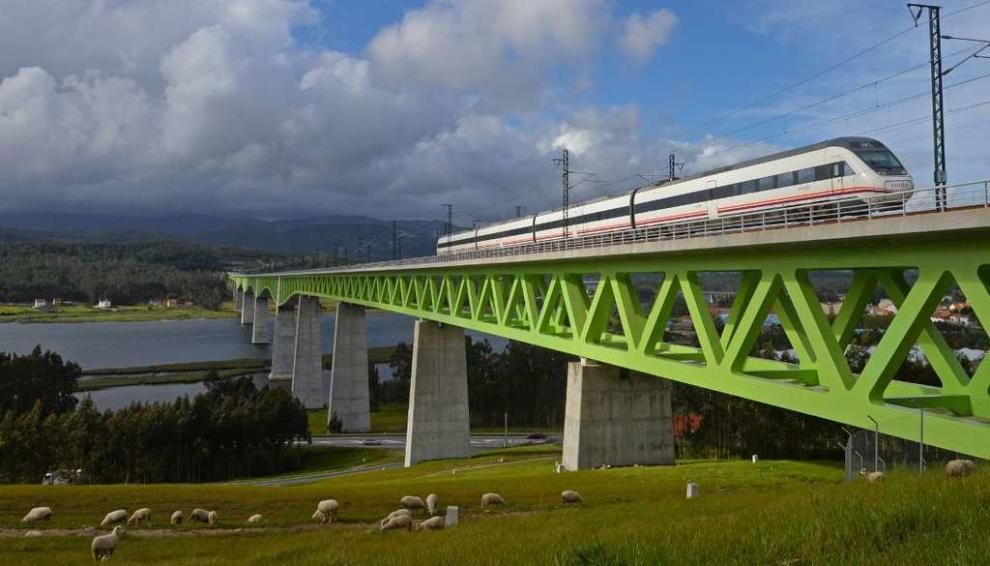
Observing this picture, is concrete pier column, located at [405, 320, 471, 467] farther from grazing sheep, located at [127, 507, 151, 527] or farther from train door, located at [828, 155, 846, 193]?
train door, located at [828, 155, 846, 193]

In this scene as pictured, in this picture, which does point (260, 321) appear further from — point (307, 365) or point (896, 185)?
point (896, 185)

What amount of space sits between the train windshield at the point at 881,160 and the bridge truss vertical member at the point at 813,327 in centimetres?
489

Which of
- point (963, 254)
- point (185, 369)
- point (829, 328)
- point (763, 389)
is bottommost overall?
point (185, 369)

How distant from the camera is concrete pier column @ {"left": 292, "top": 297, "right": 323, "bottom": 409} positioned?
8981 cm

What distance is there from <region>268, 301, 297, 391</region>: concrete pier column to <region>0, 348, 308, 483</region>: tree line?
29873 millimetres

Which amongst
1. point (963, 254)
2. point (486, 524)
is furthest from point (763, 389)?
point (486, 524)

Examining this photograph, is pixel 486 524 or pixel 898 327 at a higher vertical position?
pixel 898 327

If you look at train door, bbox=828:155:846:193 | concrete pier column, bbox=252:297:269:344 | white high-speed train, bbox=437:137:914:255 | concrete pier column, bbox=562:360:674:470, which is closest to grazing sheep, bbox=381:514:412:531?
Answer: white high-speed train, bbox=437:137:914:255

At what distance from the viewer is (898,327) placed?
1355 cm

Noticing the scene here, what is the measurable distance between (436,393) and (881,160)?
1312 inches

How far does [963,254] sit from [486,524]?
1134 centimetres

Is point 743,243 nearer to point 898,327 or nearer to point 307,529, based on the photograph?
point 898,327

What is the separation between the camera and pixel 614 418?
29.4 metres

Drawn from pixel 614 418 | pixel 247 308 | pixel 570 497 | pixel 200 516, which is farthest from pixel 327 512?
pixel 247 308
